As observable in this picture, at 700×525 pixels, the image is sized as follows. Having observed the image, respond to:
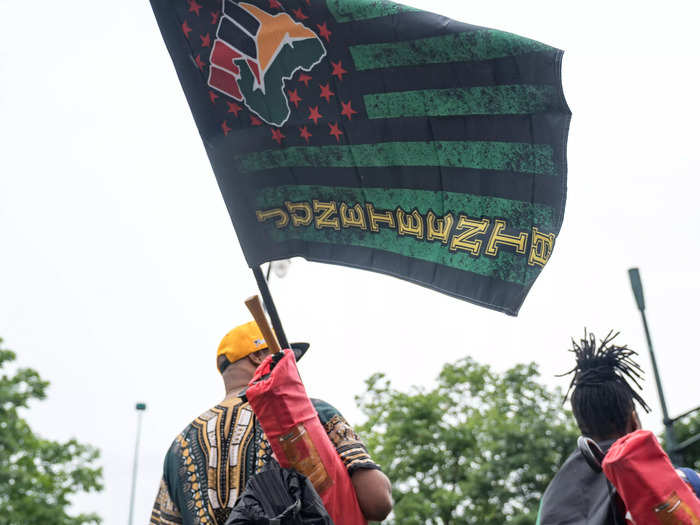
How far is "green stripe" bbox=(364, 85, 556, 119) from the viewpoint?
3.53 m

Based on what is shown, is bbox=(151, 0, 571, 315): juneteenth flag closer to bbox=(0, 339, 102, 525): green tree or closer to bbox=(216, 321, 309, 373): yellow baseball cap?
bbox=(216, 321, 309, 373): yellow baseball cap

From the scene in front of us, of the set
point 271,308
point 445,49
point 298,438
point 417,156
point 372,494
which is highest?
point 445,49

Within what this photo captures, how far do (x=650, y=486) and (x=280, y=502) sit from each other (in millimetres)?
1211

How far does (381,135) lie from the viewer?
3.79m

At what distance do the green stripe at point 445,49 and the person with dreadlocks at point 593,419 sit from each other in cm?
123

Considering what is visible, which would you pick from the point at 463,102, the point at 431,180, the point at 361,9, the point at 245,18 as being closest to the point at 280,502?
the point at 431,180

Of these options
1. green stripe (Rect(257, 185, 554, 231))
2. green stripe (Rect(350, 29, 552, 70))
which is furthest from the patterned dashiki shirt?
green stripe (Rect(350, 29, 552, 70))

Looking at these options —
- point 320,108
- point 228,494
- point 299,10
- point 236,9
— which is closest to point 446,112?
point 320,108

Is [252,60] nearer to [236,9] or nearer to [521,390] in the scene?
[236,9]

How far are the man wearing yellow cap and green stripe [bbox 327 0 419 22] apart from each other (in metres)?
1.40

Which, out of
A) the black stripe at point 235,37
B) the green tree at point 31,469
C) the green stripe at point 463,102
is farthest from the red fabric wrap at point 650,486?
the green tree at point 31,469

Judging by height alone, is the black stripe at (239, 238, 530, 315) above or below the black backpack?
above

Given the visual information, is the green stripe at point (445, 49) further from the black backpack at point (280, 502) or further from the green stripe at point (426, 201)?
the black backpack at point (280, 502)

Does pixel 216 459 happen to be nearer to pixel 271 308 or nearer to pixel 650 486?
pixel 271 308
